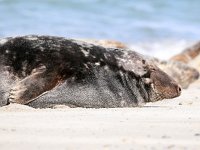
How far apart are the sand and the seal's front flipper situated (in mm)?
269

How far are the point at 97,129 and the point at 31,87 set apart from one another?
1.67 meters

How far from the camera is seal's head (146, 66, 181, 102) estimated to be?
6.44 m

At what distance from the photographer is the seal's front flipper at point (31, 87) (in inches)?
224

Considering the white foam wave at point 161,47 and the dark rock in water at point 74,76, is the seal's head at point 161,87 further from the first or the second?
the white foam wave at point 161,47

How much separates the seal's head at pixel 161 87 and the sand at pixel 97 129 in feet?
3.30

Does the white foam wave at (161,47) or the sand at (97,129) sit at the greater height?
the sand at (97,129)

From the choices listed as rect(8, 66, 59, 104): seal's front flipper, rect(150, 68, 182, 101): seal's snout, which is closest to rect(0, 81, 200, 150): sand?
rect(8, 66, 59, 104): seal's front flipper

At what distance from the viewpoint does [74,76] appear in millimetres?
5984
